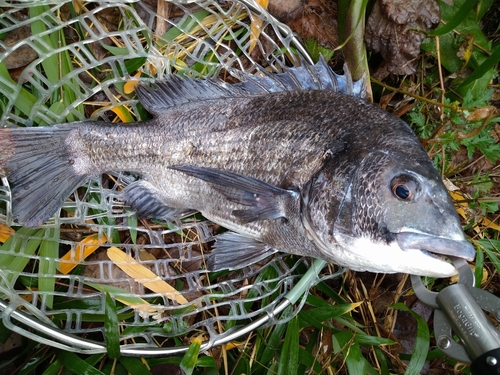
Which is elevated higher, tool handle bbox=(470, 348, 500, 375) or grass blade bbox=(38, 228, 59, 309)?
tool handle bbox=(470, 348, 500, 375)

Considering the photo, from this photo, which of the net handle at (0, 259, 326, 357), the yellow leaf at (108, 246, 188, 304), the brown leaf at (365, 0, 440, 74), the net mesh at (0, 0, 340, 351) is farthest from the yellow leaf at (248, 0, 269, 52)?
the yellow leaf at (108, 246, 188, 304)

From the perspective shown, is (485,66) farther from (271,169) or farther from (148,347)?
(148,347)

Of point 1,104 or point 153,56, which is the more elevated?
point 153,56

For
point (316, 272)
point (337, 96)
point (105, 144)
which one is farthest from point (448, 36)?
point (105, 144)

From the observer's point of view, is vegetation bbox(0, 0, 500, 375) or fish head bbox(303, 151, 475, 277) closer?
fish head bbox(303, 151, 475, 277)

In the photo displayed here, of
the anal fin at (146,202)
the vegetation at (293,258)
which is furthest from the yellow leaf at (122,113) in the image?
the anal fin at (146,202)

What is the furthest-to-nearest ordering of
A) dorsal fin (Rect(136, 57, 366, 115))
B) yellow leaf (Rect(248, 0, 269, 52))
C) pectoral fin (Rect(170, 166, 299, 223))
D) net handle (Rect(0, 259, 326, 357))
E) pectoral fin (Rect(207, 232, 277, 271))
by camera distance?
yellow leaf (Rect(248, 0, 269, 52)) → pectoral fin (Rect(207, 232, 277, 271)) → dorsal fin (Rect(136, 57, 366, 115)) → net handle (Rect(0, 259, 326, 357)) → pectoral fin (Rect(170, 166, 299, 223))

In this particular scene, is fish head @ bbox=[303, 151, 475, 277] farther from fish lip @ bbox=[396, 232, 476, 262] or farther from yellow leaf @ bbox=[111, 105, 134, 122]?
yellow leaf @ bbox=[111, 105, 134, 122]

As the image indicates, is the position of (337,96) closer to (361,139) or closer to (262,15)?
(361,139)

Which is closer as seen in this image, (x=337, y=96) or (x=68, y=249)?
(x=337, y=96)
